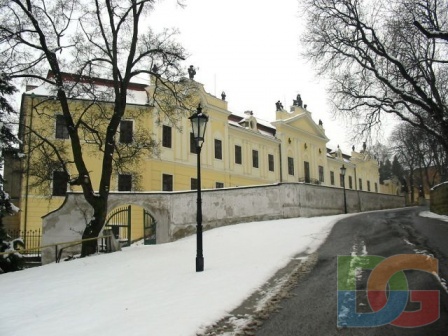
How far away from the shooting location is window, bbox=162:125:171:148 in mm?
33562

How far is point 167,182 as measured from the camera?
33500 millimetres

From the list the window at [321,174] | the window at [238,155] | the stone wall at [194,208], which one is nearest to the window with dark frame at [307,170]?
the window at [321,174]

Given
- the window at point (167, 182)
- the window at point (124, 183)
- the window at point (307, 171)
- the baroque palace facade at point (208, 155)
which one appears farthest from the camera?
the window at point (307, 171)

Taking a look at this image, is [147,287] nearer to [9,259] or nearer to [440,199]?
[9,259]

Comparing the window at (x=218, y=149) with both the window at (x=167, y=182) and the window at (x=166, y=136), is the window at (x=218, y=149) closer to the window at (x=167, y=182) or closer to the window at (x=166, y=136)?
the window at (x=166, y=136)

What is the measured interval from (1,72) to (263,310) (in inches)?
561

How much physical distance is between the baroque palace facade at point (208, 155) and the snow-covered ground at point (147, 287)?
21.2 ft

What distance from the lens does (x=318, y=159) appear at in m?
53.3

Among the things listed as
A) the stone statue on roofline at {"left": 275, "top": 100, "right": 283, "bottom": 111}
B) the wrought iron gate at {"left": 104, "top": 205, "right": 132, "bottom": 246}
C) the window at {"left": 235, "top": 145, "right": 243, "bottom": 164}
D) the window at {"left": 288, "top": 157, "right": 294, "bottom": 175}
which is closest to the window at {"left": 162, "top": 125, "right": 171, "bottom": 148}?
the window at {"left": 235, "top": 145, "right": 243, "bottom": 164}

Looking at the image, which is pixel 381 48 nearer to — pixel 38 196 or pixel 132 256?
pixel 132 256

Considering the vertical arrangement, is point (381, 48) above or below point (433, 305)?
above

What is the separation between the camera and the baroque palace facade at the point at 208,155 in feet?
93.1

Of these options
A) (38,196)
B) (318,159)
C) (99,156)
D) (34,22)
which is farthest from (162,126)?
(318,159)

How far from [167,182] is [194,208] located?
11633 millimetres
